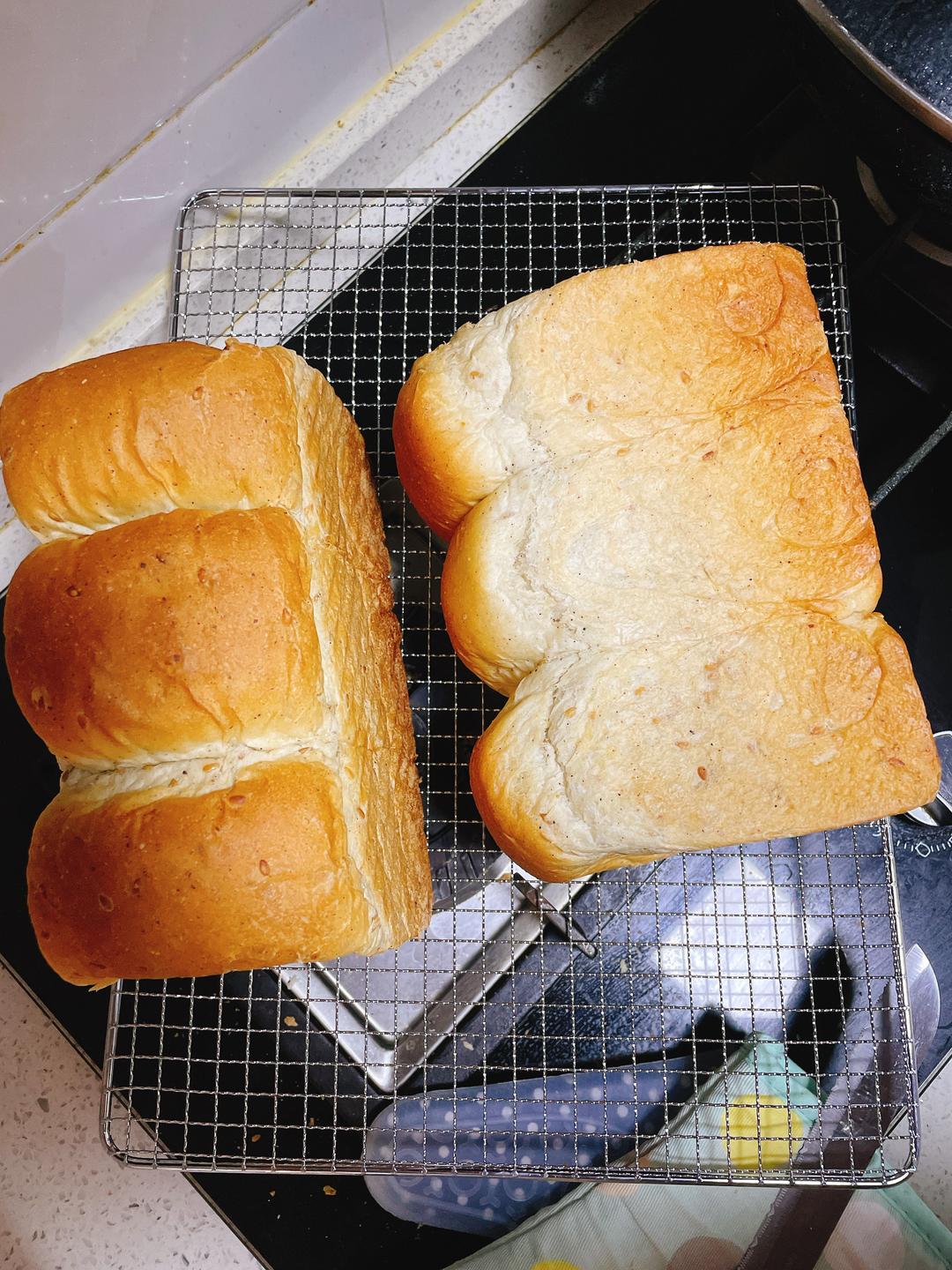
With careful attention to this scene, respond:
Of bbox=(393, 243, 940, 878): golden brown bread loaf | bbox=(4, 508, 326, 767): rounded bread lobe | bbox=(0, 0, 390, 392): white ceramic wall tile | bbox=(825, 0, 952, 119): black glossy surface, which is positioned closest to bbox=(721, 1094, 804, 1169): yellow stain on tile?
bbox=(393, 243, 940, 878): golden brown bread loaf

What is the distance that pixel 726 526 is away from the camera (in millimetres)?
1140

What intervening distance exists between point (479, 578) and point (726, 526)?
0.30m

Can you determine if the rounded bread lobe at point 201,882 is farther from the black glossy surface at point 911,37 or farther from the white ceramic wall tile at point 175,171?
the black glossy surface at point 911,37

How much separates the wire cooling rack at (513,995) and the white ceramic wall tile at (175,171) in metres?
0.06

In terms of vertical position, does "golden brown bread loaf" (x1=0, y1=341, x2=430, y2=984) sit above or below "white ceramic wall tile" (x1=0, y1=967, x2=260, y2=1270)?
above

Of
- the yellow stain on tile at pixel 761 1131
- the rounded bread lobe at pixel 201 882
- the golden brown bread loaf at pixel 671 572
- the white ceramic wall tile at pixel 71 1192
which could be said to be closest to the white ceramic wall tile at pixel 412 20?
the golden brown bread loaf at pixel 671 572

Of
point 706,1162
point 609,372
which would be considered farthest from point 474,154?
point 706,1162

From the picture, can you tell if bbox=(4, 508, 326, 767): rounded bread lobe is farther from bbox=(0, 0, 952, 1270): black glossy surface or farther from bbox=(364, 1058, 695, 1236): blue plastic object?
bbox=(364, 1058, 695, 1236): blue plastic object

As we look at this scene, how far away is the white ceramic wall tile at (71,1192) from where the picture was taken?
1436 millimetres

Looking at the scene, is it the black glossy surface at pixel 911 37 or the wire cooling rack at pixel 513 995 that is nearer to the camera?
the black glossy surface at pixel 911 37

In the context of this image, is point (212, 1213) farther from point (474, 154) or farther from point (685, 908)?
point (474, 154)

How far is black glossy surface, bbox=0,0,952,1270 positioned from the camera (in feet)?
4.76

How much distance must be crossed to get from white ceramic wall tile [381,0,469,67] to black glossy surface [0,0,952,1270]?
0.21 m

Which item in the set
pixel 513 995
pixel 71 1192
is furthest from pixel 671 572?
pixel 71 1192
